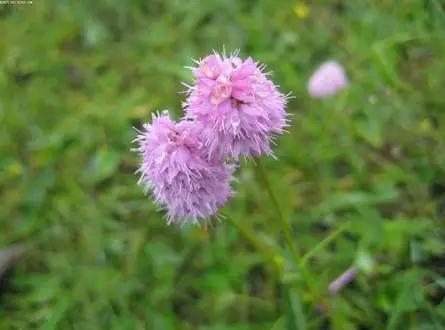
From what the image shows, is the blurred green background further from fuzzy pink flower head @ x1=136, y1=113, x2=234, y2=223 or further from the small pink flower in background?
fuzzy pink flower head @ x1=136, y1=113, x2=234, y2=223

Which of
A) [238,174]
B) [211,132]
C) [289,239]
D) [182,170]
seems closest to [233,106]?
[211,132]

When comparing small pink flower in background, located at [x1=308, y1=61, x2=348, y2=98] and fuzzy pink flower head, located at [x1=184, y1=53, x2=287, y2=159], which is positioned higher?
small pink flower in background, located at [x1=308, y1=61, x2=348, y2=98]

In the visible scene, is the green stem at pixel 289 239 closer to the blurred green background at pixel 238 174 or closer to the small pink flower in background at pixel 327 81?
the blurred green background at pixel 238 174

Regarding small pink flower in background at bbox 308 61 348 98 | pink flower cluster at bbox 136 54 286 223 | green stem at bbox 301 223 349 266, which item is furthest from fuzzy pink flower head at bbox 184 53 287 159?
small pink flower in background at bbox 308 61 348 98

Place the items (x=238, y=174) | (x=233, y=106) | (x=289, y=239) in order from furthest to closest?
(x=238, y=174) < (x=289, y=239) < (x=233, y=106)

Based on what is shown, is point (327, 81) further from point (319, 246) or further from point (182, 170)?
point (182, 170)

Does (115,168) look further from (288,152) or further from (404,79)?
(404,79)
